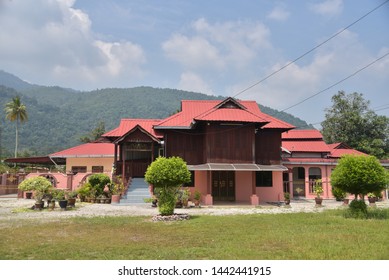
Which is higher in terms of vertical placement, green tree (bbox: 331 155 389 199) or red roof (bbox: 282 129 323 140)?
red roof (bbox: 282 129 323 140)

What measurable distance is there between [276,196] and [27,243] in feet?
58.2

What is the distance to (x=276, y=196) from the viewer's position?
2405cm

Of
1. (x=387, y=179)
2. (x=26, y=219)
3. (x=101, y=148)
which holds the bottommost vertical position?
(x=26, y=219)

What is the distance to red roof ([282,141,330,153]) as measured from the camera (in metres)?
29.4

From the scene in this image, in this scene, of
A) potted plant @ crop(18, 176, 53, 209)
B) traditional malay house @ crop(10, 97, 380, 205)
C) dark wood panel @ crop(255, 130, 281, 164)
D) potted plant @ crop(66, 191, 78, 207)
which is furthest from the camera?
dark wood panel @ crop(255, 130, 281, 164)

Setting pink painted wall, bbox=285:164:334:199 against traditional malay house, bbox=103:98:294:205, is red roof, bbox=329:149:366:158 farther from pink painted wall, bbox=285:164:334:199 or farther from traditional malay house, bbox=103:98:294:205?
traditional malay house, bbox=103:98:294:205

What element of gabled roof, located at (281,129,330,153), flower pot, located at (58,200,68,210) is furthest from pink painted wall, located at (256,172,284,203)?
flower pot, located at (58,200,68,210)

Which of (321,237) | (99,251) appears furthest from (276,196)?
(99,251)

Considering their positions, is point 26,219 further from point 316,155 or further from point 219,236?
point 316,155

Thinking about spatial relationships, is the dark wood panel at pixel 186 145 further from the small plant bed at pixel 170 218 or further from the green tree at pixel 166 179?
the small plant bed at pixel 170 218

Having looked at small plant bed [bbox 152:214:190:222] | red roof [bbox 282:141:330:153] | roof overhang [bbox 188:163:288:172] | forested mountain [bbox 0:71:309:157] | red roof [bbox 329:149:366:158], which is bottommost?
small plant bed [bbox 152:214:190:222]

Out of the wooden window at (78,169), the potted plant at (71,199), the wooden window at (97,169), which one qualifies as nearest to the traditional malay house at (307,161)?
Result: the potted plant at (71,199)

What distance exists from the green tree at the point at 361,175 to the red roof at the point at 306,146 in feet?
48.1

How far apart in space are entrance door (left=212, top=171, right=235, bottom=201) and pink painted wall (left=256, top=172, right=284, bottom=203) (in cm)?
194
